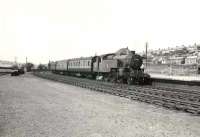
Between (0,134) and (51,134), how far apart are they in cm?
161

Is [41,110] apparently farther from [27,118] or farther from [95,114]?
[95,114]

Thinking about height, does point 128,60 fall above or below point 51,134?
above

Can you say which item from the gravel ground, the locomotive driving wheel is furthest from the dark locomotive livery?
the gravel ground

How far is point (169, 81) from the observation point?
115 feet

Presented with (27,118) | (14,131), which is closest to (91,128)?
(14,131)

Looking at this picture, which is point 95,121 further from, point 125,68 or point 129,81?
point 125,68

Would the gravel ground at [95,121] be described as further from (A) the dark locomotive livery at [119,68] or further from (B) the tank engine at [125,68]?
(A) the dark locomotive livery at [119,68]

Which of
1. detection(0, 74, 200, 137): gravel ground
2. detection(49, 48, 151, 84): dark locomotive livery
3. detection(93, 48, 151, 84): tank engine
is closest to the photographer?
detection(0, 74, 200, 137): gravel ground

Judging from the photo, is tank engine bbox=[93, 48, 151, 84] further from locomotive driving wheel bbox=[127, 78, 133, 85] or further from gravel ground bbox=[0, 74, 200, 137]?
gravel ground bbox=[0, 74, 200, 137]

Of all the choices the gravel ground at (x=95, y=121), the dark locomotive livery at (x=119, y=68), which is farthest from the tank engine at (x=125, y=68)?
the gravel ground at (x=95, y=121)

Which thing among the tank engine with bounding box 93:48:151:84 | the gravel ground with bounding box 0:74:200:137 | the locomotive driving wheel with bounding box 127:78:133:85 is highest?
the tank engine with bounding box 93:48:151:84

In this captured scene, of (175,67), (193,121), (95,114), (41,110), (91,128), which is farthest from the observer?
(175,67)

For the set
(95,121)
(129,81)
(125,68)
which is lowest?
(95,121)

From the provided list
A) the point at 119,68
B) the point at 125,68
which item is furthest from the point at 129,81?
the point at 119,68
